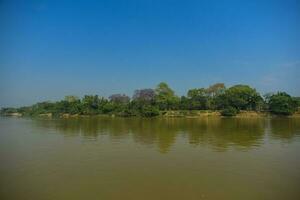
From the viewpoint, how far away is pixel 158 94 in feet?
135

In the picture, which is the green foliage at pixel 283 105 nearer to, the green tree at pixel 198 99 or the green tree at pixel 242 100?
the green tree at pixel 242 100

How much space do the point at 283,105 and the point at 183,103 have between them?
42.8 ft

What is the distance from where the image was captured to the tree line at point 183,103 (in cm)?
3316

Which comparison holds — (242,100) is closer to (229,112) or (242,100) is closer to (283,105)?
(229,112)

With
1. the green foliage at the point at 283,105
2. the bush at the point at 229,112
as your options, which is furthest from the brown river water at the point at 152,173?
the bush at the point at 229,112

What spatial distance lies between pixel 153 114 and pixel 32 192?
1212 inches

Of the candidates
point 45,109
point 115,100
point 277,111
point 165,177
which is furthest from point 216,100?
point 165,177

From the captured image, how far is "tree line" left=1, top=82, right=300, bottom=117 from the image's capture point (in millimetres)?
33156

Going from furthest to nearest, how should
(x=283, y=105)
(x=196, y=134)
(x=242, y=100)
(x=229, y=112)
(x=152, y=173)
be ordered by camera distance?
(x=242, y=100) → (x=229, y=112) → (x=283, y=105) → (x=196, y=134) → (x=152, y=173)

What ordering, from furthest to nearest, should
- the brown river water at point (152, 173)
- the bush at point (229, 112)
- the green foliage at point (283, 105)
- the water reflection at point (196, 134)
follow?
the bush at point (229, 112), the green foliage at point (283, 105), the water reflection at point (196, 134), the brown river water at point (152, 173)

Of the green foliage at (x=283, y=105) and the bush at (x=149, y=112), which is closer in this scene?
the green foliage at (x=283, y=105)

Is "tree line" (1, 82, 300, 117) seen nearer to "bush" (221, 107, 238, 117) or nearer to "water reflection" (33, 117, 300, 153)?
"bush" (221, 107, 238, 117)

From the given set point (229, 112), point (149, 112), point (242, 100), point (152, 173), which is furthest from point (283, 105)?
point (152, 173)

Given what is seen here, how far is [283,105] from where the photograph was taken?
3092cm
